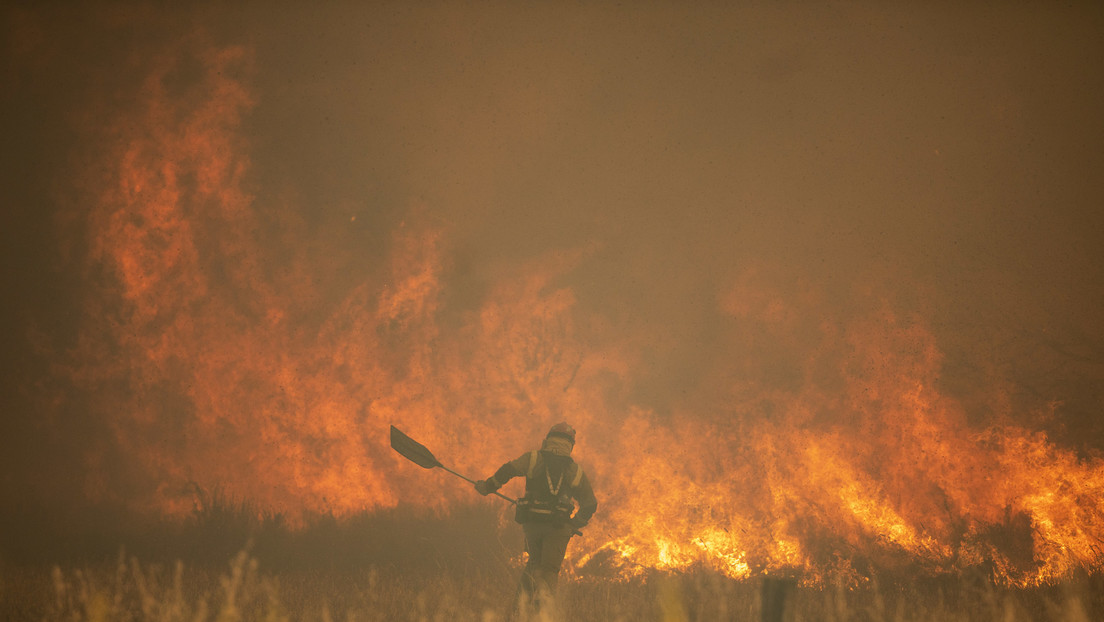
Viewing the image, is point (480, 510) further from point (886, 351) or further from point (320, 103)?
point (320, 103)

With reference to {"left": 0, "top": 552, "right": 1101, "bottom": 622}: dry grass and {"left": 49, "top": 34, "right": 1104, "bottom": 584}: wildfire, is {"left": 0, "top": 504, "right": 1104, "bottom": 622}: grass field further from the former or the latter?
{"left": 49, "top": 34, "right": 1104, "bottom": 584}: wildfire

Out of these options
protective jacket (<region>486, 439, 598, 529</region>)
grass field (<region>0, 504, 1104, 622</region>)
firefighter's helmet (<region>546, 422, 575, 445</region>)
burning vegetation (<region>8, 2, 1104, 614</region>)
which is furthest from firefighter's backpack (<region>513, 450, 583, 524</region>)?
burning vegetation (<region>8, 2, 1104, 614</region>)

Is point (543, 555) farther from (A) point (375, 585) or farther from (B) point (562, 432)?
(A) point (375, 585)

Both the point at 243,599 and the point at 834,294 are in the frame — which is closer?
the point at 243,599

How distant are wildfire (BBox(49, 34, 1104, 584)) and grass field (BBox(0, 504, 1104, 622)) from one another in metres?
0.29

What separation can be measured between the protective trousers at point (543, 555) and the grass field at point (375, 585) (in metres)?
0.29

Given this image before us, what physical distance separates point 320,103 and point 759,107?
559 cm

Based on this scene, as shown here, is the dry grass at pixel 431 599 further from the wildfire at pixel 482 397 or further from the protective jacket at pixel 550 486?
the protective jacket at pixel 550 486

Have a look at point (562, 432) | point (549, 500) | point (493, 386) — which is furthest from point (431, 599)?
point (493, 386)

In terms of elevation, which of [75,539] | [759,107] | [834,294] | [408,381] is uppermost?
[759,107]

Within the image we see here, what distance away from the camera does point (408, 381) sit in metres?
8.65

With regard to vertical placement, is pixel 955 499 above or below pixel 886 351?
below

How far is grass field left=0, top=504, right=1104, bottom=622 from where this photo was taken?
616 cm

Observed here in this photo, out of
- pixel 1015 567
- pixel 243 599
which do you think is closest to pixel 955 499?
pixel 1015 567
